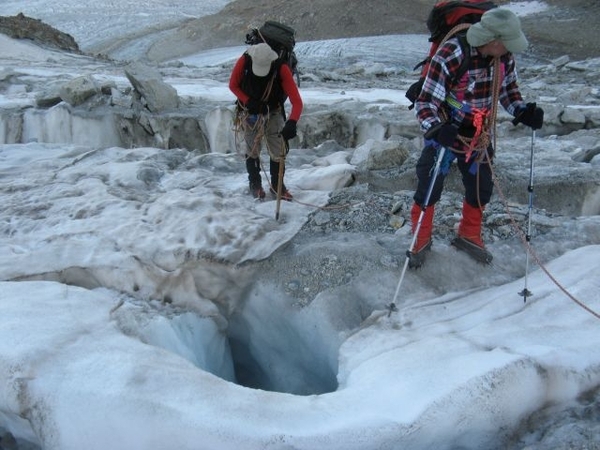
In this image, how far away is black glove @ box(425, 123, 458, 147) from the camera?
2.99m

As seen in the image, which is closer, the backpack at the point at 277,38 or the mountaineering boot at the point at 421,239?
the mountaineering boot at the point at 421,239

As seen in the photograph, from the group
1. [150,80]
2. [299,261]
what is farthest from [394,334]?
[150,80]

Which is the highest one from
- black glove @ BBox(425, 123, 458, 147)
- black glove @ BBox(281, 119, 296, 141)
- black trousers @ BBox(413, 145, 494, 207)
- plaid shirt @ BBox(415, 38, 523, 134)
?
plaid shirt @ BBox(415, 38, 523, 134)

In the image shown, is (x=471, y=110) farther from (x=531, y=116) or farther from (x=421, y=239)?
(x=421, y=239)

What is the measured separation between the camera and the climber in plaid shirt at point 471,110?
2.92 meters

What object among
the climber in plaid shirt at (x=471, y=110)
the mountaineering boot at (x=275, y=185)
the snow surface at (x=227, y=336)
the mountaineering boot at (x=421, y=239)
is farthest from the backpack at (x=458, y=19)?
the mountaineering boot at (x=275, y=185)

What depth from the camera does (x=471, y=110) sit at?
3260mm

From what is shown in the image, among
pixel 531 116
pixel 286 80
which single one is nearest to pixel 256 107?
pixel 286 80

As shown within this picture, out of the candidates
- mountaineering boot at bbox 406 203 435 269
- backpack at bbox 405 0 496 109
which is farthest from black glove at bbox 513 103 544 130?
mountaineering boot at bbox 406 203 435 269

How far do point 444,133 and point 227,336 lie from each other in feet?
7.46

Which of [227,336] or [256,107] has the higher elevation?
[256,107]

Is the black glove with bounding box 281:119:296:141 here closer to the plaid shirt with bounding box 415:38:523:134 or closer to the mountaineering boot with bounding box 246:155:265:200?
the mountaineering boot with bounding box 246:155:265:200

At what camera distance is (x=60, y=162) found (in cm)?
626

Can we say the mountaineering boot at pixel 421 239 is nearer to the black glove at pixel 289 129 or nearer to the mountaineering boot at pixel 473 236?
the mountaineering boot at pixel 473 236
